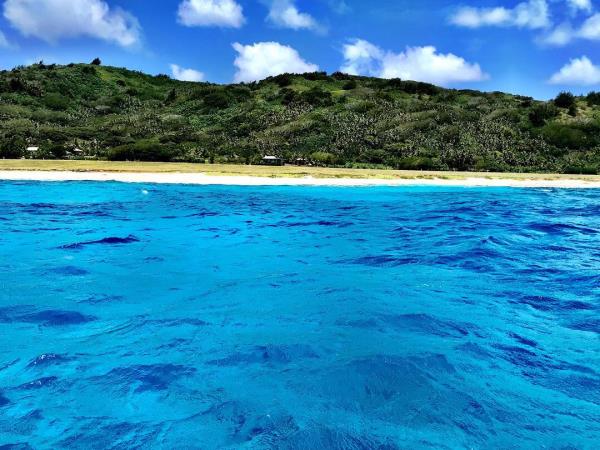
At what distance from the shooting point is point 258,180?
23234 millimetres

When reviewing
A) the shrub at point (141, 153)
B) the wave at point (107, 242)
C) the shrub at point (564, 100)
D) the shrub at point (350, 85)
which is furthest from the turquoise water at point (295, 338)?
the shrub at point (350, 85)

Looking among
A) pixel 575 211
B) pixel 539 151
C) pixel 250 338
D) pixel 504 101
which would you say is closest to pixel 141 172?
pixel 575 211

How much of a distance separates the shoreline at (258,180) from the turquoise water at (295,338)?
8969 mm

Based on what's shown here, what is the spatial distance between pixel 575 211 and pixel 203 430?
55.3 ft

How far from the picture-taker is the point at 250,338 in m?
6.21

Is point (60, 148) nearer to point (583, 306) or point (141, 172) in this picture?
point (141, 172)

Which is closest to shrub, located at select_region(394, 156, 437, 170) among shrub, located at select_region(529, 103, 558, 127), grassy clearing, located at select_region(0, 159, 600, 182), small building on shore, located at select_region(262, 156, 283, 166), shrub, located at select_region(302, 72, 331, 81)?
grassy clearing, located at select_region(0, 159, 600, 182)

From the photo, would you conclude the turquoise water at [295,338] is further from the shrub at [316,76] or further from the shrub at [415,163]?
the shrub at [316,76]

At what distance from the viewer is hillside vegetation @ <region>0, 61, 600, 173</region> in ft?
107

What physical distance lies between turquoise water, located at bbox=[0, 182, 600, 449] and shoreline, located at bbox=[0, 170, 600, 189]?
897 centimetres

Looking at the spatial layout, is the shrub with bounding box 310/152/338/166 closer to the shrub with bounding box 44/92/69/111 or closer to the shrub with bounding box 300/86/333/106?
the shrub with bounding box 300/86/333/106

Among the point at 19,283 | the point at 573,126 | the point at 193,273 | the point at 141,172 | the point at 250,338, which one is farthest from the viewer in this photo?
the point at 573,126

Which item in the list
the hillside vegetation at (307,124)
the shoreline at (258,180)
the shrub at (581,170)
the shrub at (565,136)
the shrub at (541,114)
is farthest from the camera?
the shrub at (541,114)

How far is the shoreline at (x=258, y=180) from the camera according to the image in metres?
22.0
